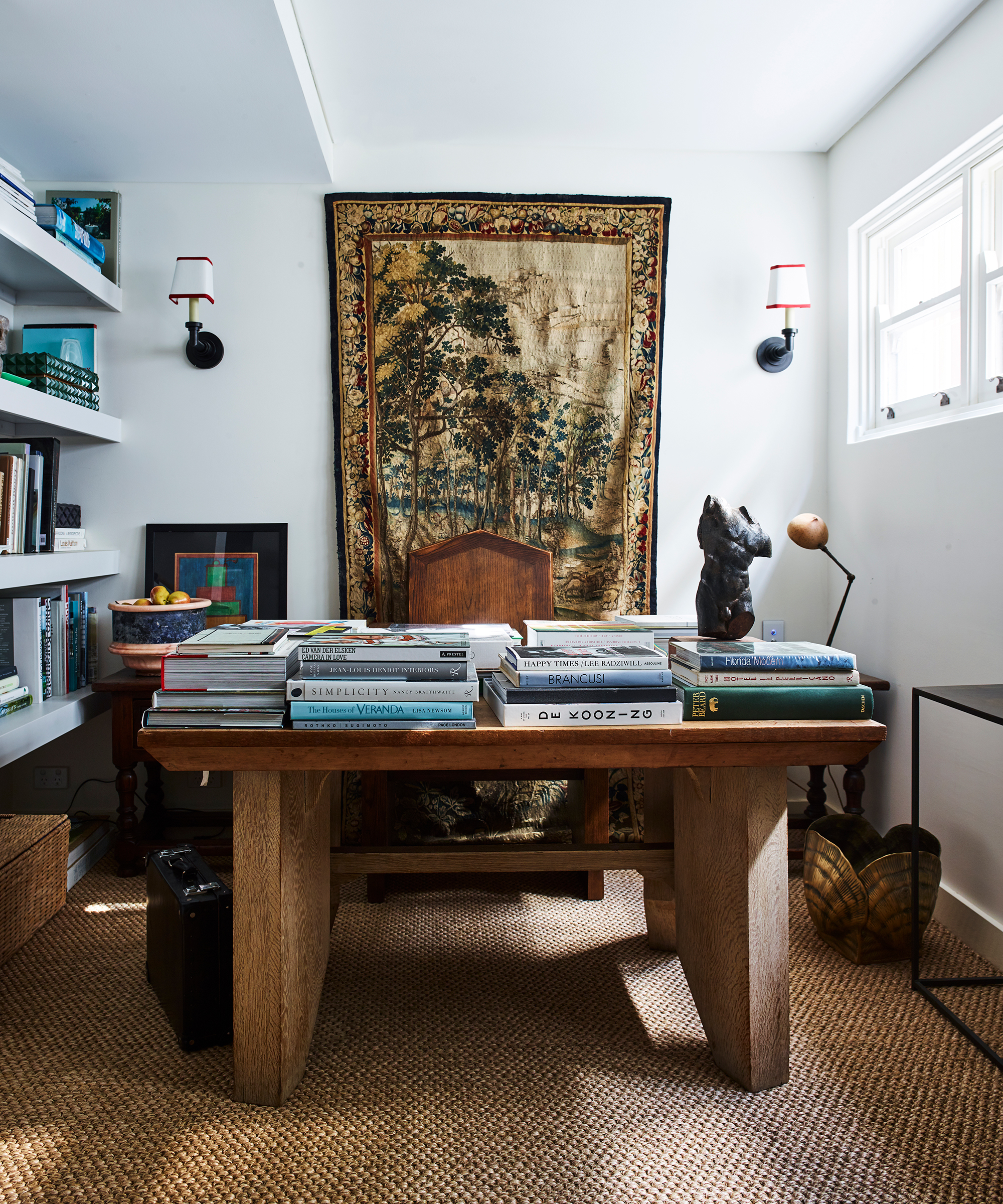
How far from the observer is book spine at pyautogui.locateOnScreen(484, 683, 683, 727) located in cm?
Result: 133

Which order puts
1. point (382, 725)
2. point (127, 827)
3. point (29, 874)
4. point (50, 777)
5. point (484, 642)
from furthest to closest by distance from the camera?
point (50, 777), point (127, 827), point (29, 874), point (484, 642), point (382, 725)

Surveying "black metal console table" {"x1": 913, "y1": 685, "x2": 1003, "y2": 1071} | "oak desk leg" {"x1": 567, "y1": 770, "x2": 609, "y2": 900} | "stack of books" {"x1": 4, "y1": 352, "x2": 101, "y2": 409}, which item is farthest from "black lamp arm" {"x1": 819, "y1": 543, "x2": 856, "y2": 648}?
"stack of books" {"x1": 4, "y1": 352, "x2": 101, "y2": 409}

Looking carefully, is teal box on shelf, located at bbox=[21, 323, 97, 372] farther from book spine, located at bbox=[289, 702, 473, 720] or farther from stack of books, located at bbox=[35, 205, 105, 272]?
book spine, located at bbox=[289, 702, 473, 720]

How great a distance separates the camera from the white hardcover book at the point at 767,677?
137 cm

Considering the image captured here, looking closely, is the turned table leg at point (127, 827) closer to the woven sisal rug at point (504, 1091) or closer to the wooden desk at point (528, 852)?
the woven sisal rug at point (504, 1091)

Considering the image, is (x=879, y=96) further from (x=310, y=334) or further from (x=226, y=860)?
(x=226, y=860)

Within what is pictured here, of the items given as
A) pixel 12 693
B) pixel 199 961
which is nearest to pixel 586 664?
pixel 199 961

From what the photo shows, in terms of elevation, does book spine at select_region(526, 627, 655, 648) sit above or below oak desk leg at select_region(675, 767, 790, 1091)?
above

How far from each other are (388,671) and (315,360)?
6.29 ft

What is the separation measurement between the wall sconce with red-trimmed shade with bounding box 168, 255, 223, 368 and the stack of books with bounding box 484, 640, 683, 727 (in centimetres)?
209

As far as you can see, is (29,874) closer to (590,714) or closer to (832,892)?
(590,714)

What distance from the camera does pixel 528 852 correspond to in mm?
1746

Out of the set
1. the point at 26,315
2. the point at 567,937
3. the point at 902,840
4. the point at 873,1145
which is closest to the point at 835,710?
the point at 873,1145

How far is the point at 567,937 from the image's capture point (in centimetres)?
215
